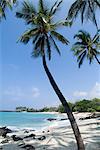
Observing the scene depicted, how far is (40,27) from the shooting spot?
16922mm

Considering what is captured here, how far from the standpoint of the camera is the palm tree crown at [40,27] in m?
16.9

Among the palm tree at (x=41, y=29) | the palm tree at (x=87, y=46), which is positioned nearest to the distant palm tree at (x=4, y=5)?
the palm tree at (x=41, y=29)

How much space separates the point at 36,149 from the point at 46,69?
4784 mm

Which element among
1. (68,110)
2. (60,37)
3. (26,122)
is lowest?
(68,110)

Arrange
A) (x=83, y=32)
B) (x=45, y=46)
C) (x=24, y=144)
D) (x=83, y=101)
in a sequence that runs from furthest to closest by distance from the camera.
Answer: (x=83, y=101) < (x=83, y=32) < (x=24, y=144) < (x=45, y=46)

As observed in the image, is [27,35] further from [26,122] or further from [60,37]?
[26,122]

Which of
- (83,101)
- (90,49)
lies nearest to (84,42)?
(90,49)

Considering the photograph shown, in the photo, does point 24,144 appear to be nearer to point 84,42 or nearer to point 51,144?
point 51,144

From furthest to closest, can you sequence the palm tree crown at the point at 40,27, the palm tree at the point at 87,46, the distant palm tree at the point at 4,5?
the palm tree at the point at 87,46, the palm tree crown at the point at 40,27, the distant palm tree at the point at 4,5

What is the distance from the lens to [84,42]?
36.8m

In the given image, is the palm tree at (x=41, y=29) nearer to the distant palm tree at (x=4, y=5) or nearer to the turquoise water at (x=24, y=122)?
the distant palm tree at (x=4, y=5)

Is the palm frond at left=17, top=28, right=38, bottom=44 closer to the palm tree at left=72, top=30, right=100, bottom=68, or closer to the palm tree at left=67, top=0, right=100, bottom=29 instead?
the palm tree at left=67, top=0, right=100, bottom=29

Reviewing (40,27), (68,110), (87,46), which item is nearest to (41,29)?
(40,27)

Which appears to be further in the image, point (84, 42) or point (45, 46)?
point (84, 42)
